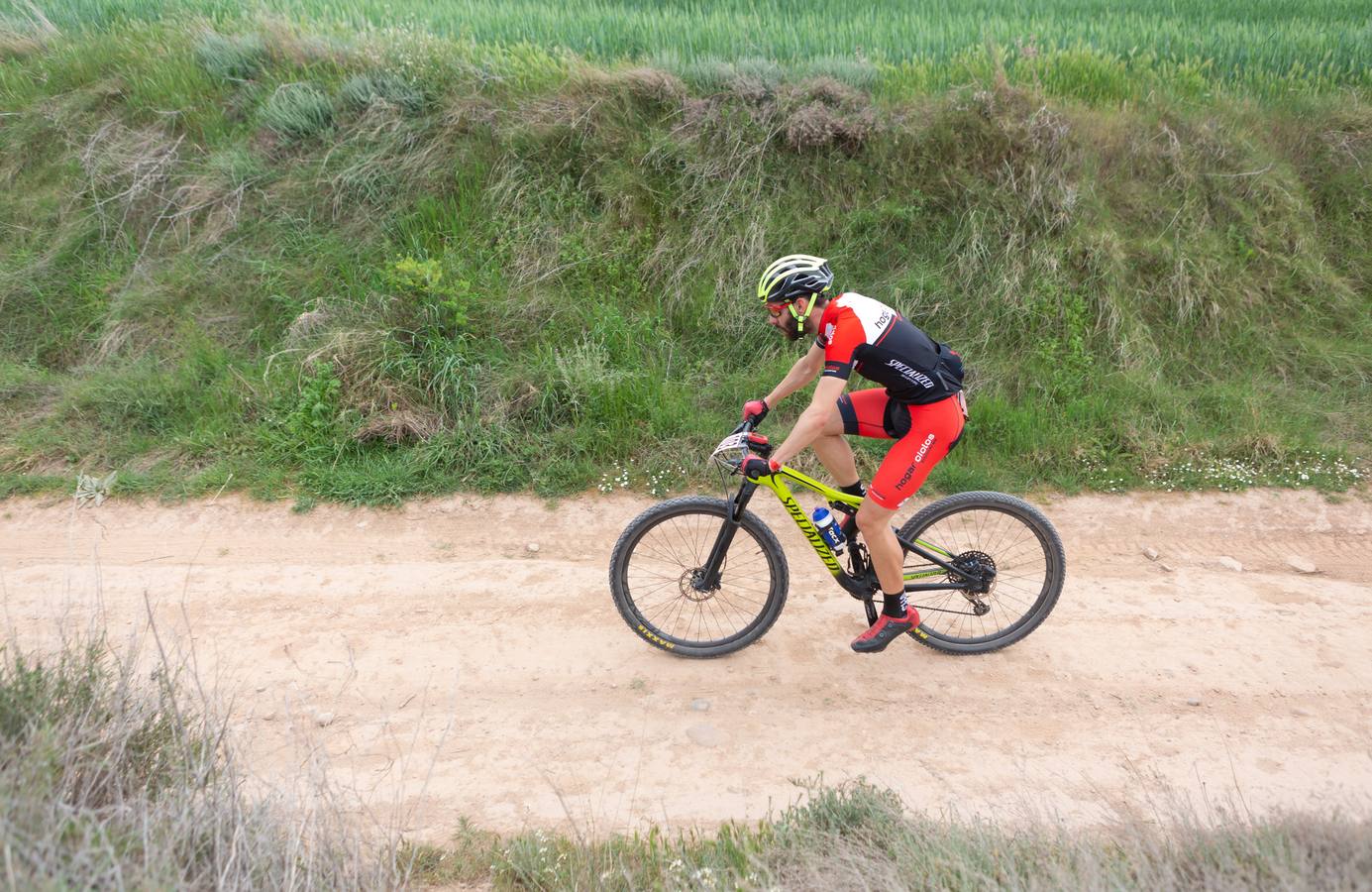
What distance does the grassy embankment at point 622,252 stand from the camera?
6.62 meters

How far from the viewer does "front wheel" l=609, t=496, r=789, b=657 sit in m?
4.52

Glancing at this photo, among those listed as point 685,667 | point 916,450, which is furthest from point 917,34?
point 685,667

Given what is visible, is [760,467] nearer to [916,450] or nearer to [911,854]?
[916,450]

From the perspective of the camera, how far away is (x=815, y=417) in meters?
4.04

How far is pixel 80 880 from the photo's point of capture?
2223mm

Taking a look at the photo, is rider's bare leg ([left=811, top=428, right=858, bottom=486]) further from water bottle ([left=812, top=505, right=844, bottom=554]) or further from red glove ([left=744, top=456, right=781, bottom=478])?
red glove ([left=744, top=456, right=781, bottom=478])

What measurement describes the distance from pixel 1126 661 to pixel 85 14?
12.7 metres

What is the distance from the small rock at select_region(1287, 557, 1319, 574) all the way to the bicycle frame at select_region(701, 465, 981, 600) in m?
2.46

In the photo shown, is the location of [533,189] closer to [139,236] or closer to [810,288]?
[139,236]

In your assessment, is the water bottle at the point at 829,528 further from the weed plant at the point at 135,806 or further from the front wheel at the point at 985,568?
the weed plant at the point at 135,806

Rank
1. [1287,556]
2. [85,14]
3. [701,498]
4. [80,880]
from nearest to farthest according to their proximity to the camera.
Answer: [80,880] → [701,498] → [1287,556] → [85,14]

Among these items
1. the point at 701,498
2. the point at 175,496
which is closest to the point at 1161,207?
the point at 701,498

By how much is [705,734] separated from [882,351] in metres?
2.10

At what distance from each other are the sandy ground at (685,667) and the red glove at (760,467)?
120 centimetres
